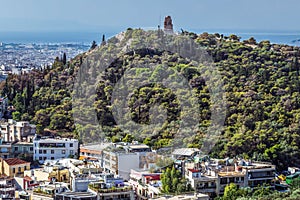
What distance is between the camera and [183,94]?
20.0 m

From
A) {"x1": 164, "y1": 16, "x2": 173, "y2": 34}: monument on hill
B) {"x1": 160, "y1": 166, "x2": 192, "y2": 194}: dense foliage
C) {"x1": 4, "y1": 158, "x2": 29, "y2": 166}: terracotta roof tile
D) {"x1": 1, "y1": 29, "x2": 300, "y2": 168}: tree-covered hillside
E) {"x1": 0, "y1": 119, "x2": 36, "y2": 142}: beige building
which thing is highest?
{"x1": 164, "y1": 16, "x2": 173, "y2": 34}: monument on hill

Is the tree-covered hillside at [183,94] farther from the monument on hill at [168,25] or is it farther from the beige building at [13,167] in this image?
the beige building at [13,167]

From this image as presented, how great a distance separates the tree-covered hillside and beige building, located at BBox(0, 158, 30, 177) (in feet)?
10.6

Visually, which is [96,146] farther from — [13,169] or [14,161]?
[13,169]

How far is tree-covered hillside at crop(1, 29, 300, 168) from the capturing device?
57.4 ft

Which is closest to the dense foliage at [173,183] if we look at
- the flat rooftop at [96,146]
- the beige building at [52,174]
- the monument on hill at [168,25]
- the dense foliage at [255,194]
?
Answer: the dense foliage at [255,194]

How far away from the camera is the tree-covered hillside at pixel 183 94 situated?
57.4ft

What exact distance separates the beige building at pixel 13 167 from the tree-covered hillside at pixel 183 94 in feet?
10.6

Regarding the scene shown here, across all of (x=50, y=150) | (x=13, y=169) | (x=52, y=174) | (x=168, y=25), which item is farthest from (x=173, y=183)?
(x=168, y=25)

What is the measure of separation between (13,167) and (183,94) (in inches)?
257

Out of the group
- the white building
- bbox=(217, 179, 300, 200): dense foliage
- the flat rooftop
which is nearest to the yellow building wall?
the white building

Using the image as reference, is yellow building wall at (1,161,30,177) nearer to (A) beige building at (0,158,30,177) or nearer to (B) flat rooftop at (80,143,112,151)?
(A) beige building at (0,158,30,177)

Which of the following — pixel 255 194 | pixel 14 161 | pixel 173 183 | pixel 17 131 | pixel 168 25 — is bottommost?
pixel 255 194

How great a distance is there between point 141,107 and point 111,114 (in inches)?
30.9
